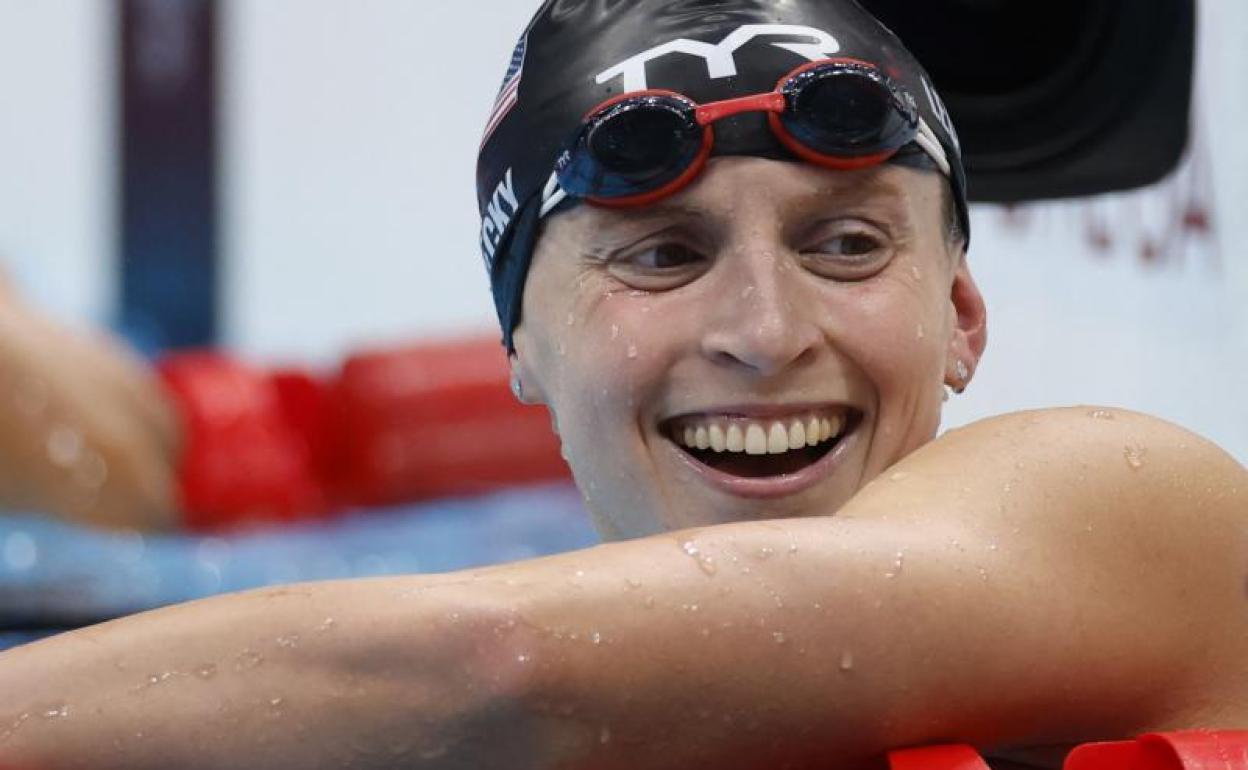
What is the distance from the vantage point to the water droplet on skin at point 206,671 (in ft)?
3.64

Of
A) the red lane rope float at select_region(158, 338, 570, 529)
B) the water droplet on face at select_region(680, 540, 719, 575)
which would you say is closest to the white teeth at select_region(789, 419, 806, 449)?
the water droplet on face at select_region(680, 540, 719, 575)

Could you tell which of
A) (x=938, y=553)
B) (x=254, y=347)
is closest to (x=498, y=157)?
(x=938, y=553)

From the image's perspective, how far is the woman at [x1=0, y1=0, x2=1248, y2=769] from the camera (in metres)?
1.12

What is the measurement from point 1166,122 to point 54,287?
17.6 feet

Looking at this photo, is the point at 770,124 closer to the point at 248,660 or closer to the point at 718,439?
the point at 718,439

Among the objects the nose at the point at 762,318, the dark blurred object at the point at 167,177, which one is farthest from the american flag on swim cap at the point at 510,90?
the dark blurred object at the point at 167,177

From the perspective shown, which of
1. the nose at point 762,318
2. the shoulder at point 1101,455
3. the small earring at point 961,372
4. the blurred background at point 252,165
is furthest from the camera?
the blurred background at point 252,165

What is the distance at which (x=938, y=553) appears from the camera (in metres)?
1.23

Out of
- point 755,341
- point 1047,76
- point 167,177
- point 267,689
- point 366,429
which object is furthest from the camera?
point 167,177

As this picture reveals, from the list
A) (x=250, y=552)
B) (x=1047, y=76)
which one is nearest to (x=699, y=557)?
(x=1047, y=76)

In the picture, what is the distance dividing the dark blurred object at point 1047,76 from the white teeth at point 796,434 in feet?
2.38

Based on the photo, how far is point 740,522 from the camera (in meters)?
1.30

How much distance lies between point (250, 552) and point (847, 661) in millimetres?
3562

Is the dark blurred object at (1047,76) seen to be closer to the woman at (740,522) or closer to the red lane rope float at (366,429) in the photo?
the woman at (740,522)
